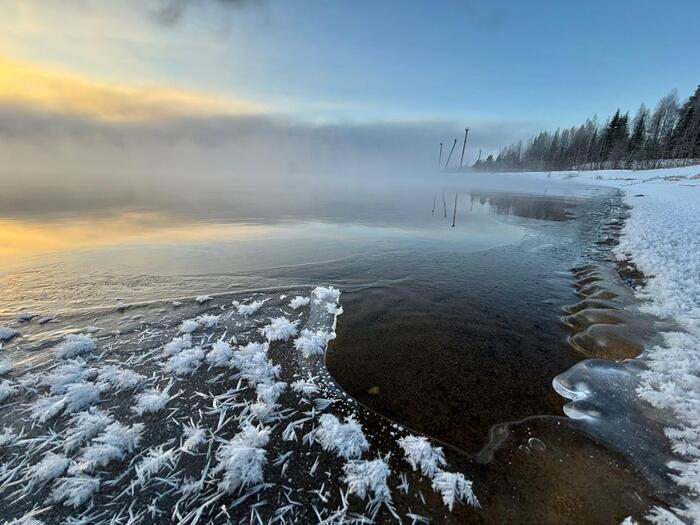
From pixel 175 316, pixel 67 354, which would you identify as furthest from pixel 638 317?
pixel 67 354

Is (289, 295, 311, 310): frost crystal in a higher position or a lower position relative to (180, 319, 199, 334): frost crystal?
lower

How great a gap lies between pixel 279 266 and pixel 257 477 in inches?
300

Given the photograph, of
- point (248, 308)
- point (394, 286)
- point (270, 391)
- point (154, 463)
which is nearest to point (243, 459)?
point (154, 463)

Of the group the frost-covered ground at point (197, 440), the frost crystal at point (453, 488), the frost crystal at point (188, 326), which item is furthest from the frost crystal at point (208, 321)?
the frost crystal at point (453, 488)

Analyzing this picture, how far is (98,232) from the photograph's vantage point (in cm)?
1443

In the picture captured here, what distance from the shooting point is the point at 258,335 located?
5.92m

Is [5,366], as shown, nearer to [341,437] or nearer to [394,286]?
[341,437]

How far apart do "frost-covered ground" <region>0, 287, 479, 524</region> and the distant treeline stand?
80.2 m

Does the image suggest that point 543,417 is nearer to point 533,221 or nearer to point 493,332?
point 493,332

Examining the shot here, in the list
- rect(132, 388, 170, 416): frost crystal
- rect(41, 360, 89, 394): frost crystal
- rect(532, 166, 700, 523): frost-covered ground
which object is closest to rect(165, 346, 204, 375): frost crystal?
rect(132, 388, 170, 416): frost crystal

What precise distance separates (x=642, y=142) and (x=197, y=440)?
100 metres

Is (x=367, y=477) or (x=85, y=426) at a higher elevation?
(x=85, y=426)

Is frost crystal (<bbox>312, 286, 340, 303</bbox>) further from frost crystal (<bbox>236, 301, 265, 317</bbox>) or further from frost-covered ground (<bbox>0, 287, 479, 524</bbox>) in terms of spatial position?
frost-covered ground (<bbox>0, 287, 479, 524</bbox>)

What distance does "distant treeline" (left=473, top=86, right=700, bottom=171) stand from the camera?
189 ft
